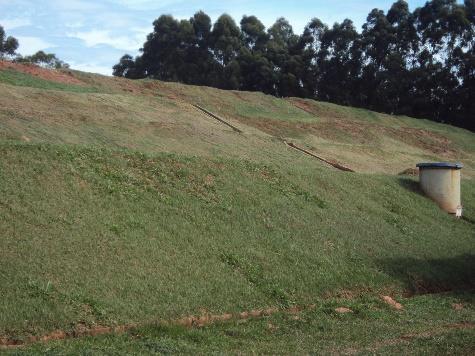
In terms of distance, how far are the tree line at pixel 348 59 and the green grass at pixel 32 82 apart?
77.4ft

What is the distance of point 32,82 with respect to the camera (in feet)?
81.2

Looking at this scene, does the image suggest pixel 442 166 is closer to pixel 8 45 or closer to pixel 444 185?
pixel 444 185

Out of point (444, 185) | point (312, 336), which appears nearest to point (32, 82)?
point (444, 185)

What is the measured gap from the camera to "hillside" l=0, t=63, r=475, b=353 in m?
7.23

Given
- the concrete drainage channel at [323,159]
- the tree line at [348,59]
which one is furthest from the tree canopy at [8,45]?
the concrete drainage channel at [323,159]

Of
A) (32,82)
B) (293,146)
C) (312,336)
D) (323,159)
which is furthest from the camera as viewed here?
(32,82)

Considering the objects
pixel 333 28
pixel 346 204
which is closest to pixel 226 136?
pixel 346 204

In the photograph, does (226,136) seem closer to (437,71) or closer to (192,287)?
(192,287)

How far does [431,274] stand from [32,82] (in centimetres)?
1794

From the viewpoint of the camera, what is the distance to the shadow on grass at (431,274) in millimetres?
→ 11367

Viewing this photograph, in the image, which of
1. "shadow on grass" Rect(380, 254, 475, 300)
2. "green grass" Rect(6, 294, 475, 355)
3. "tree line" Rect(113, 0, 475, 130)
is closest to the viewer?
"green grass" Rect(6, 294, 475, 355)

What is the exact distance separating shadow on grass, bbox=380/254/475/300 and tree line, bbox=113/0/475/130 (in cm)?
3640

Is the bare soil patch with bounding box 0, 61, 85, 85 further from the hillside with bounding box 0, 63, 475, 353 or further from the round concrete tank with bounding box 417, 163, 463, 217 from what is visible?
the round concrete tank with bounding box 417, 163, 463, 217

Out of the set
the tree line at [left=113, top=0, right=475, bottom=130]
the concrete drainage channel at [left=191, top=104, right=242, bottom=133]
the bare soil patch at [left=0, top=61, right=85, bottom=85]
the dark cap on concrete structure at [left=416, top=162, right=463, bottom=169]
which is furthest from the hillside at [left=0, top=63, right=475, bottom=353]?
the tree line at [left=113, top=0, right=475, bottom=130]
